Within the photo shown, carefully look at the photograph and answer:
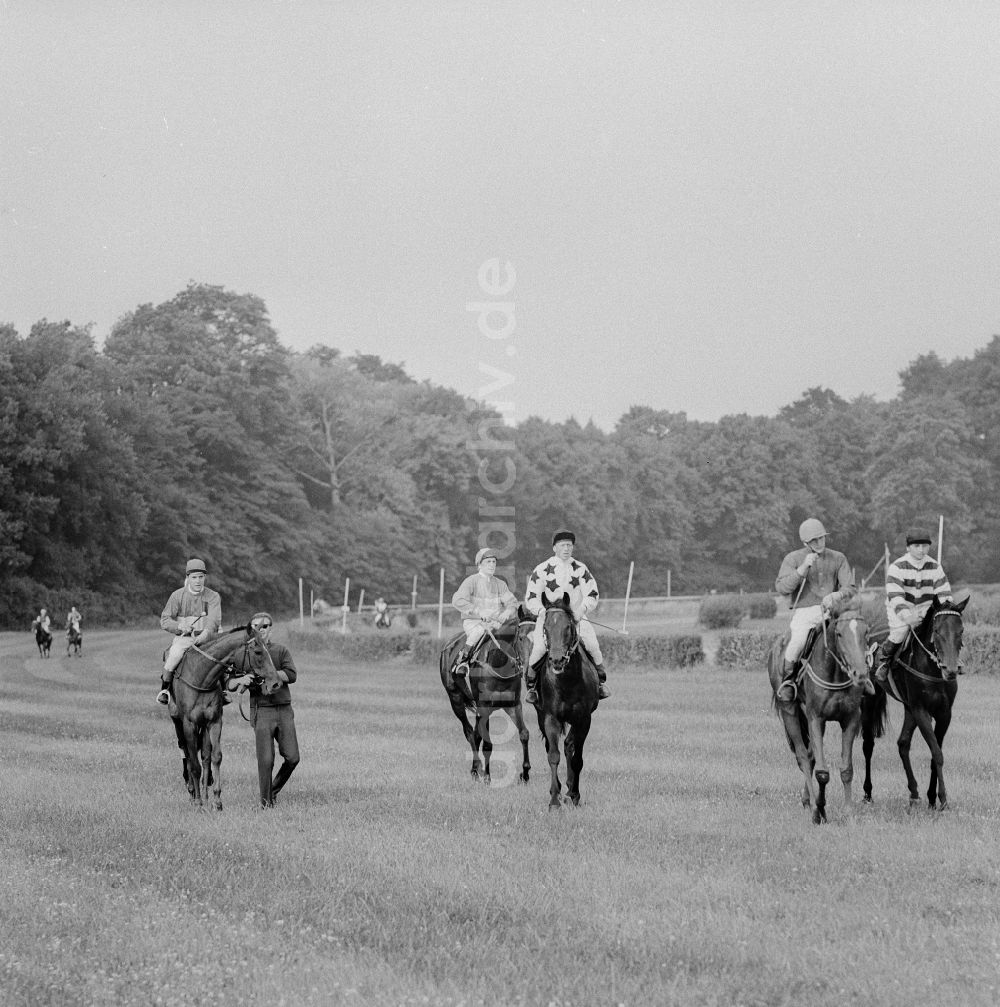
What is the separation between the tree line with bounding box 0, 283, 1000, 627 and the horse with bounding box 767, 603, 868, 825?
40065mm

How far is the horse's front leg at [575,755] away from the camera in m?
13.5

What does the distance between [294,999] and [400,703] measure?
21395 millimetres

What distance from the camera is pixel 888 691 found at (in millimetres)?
14070

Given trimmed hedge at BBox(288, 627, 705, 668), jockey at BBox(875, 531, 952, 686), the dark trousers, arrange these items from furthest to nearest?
trimmed hedge at BBox(288, 627, 705, 668) → the dark trousers → jockey at BBox(875, 531, 952, 686)

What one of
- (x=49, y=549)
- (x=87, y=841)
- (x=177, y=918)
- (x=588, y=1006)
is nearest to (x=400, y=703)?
(x=87, y=841)

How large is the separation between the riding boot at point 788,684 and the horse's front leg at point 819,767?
0.99ft

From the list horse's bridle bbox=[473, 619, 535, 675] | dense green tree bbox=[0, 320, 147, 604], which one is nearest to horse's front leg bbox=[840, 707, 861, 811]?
horse's bridle bbox=[473, 619, 535, 675]

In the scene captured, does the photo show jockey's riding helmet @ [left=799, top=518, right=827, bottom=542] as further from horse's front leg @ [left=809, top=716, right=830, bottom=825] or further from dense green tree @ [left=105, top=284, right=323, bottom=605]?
dense green tree @ [left=105, top=284, right=323, bottom=605]

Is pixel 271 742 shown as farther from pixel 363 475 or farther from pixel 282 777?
pixel 363 475

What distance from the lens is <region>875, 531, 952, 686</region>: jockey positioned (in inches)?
525

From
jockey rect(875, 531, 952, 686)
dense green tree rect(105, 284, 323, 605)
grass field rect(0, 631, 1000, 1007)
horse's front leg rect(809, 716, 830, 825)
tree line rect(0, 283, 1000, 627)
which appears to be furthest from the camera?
dense green tree rect(105, 284, 323, 605)

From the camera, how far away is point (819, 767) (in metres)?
12.3

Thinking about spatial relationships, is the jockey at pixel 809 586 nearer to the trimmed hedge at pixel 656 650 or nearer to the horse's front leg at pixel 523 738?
the horse's front leg at pixel 523 738

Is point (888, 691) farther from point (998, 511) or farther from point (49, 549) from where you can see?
point (998, 511)
